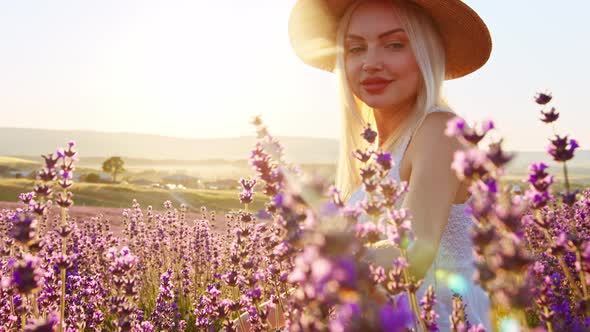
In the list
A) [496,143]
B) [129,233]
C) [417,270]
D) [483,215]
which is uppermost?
[496,143]

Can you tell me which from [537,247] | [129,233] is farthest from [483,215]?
[129,233]

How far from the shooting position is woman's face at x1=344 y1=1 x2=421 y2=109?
2.96 meters

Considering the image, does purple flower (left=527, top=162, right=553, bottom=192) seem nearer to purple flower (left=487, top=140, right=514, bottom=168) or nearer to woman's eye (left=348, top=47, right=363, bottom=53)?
purple flower (left=487, top=140, right=514, bottom=168)

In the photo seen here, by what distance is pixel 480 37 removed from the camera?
328cm

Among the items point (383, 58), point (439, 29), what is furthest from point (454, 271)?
point (439, 29)

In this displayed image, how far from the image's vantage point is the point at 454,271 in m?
2.84

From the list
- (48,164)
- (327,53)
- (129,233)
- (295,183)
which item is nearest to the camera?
(295,183)

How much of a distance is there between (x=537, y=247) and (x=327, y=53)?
10.4 ft

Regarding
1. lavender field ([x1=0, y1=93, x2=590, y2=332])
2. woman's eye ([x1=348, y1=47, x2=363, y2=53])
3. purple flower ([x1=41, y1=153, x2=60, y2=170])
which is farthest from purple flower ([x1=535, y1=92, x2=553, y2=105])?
purple flower ([x1=41, y1=153, x2=60, y2=170])

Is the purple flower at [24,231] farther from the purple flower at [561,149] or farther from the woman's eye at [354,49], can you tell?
the woman's eye at [354,49]

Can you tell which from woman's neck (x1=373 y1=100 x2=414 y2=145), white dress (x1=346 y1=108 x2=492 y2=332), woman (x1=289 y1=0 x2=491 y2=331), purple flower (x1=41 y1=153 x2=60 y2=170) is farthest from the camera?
woman's neck (x1=373 y1=100 x2=414 y2=145)

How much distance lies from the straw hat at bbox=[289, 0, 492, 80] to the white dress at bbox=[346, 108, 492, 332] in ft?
2.22

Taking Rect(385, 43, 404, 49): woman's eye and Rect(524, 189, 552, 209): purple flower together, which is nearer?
→ Rect(524, 189, 552, 209): purple flower

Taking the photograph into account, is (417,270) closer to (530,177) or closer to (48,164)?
(530,177)
